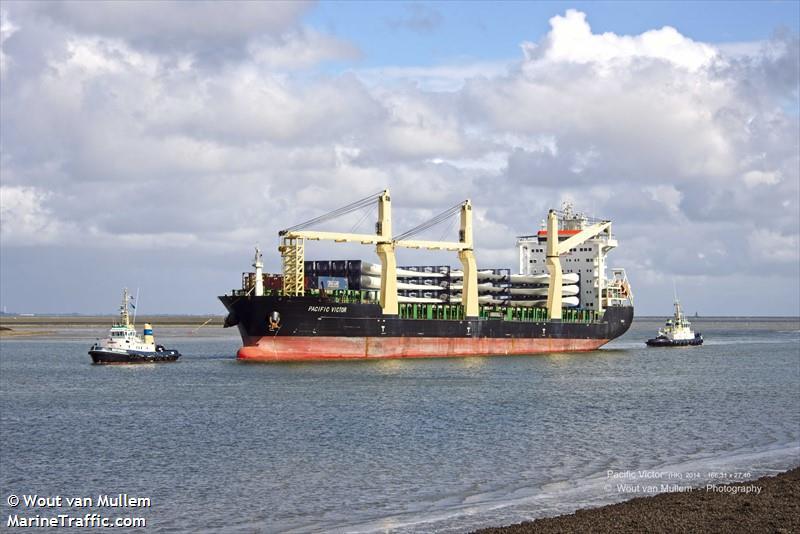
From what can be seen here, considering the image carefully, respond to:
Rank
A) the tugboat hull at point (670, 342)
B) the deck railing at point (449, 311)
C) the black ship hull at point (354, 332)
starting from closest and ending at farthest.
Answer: the black ship hull at point (354, 332)
the deck railing at point (449, 311)
the tugboat hull at point (670, 342)

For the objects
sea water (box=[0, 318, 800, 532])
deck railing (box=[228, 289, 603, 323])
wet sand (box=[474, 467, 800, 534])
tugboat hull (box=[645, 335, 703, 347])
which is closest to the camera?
wet sand (box=[474, 467, 800, 534])

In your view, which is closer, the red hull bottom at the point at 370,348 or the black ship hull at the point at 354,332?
the black ship hull at the point at 354,332

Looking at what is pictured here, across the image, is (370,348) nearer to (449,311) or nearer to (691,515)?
(449,311)

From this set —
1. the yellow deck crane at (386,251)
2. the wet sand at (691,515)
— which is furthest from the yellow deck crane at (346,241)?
the wet sand at (691,515)

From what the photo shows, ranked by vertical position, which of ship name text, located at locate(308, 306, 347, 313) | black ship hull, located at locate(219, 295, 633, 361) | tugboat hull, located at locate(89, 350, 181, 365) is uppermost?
ship name text, located at locate(308, 306, 347, 313)

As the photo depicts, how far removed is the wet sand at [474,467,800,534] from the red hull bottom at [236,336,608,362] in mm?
39952

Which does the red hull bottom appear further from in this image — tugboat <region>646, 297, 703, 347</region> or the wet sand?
the wet sand

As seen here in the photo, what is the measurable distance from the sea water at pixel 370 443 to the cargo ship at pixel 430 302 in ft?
17.4

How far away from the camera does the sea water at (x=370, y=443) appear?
2112 centimetres

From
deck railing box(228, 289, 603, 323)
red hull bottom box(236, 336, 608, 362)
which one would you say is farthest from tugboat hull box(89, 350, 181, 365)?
deck railing box(228, 289, 603, 323)

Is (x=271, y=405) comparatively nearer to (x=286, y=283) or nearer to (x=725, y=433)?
(x=725, y=433)

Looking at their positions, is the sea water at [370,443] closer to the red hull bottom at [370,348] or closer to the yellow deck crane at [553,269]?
the red hull bottom at [370,348]

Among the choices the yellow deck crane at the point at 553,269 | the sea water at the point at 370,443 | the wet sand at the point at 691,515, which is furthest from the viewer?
the yellow deck crane at the point at 553,269

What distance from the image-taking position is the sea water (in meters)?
21.1
